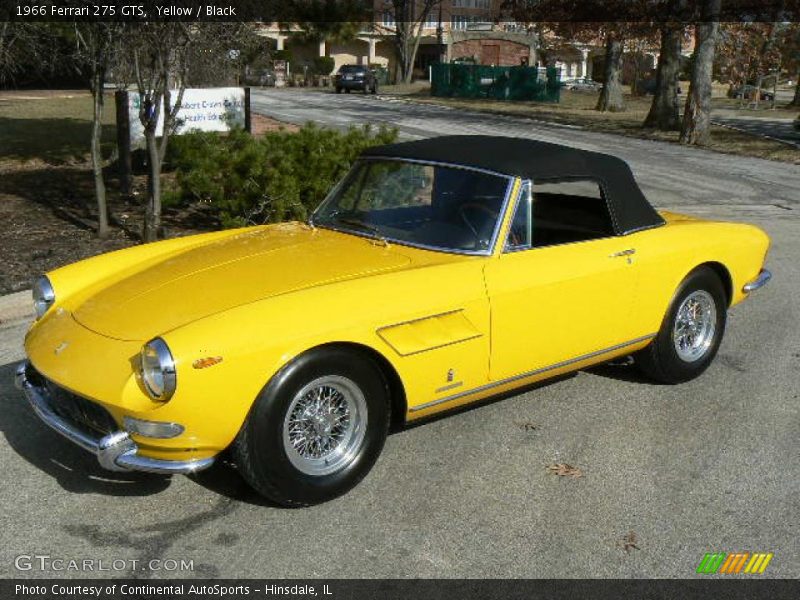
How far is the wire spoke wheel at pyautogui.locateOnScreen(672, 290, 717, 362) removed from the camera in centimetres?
536

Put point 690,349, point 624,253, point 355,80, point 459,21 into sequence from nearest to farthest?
point 624,253 < point 690,349 < point 355,80 < point 459,21

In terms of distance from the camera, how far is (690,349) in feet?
18.0

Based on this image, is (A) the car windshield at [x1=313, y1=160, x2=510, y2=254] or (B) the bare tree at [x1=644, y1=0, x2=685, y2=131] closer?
(A) the car windshield at [x1=313, y1=160, x2=510, y2=254]

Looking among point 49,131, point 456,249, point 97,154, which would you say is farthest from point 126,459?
point 49,131

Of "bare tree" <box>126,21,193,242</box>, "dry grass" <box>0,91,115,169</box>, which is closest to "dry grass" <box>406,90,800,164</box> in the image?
"dry grass" <box>0,91,115,169</box>

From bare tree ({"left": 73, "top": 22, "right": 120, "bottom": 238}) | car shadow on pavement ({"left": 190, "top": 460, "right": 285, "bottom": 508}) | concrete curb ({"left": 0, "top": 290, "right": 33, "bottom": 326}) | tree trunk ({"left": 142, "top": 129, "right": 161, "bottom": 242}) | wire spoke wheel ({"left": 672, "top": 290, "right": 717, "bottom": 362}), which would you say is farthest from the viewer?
tree trunk ({"left": 142, "top": 129, "right": 161, "bottom": 242})

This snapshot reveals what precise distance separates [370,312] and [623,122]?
26.9m

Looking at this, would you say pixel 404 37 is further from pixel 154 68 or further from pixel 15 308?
pixel 15 308

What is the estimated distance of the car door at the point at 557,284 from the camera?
4.32m

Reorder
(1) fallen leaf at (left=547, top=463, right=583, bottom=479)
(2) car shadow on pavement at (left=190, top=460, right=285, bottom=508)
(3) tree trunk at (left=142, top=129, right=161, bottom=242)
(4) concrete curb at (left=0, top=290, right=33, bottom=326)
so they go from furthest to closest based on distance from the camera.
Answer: (3) tree trunk at (left=142, top=129, right=161, bottom=242), (4) concrete curb at (left=0, top=290, right=33, bottom=326), (1) fallen leaf at (left=547, top=463, right=583, bottom=479), (2) car shadow on pavement at (left=190, top=460, right=285, bottom=508)

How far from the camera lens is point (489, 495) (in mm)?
3951

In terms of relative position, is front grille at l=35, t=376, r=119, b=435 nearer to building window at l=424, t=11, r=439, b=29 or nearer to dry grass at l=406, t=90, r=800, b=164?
dry grass at l=406, t=90, r=800, b=164

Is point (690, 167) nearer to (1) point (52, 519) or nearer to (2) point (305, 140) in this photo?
(2) point (305, 140)

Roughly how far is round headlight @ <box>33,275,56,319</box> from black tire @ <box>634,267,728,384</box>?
11.0 feet
